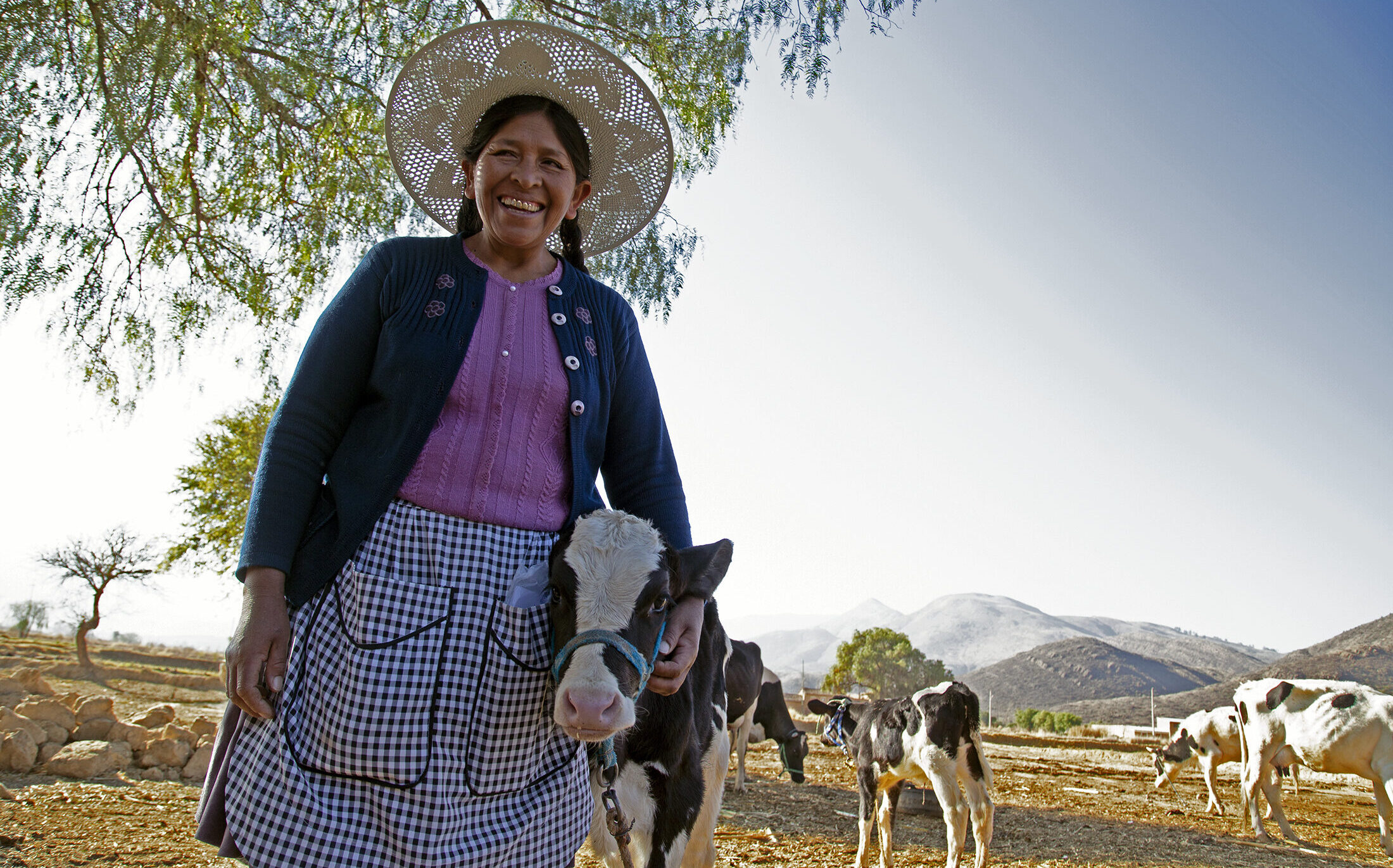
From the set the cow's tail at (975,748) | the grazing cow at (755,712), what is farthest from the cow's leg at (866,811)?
the grazing cow at (755,712)

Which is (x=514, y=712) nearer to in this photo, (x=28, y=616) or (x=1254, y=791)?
(x=1254, y=791)

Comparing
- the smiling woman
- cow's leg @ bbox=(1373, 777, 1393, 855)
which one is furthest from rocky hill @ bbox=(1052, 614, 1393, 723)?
the smiling woman

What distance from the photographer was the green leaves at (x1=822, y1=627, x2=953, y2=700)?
53.7 metres

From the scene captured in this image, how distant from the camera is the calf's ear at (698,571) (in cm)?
212

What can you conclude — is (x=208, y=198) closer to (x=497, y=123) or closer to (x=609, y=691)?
(x=497, y=123)

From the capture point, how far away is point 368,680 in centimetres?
155

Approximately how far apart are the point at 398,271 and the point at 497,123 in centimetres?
54

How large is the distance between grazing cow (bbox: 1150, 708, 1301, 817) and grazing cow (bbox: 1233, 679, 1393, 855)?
68 cm

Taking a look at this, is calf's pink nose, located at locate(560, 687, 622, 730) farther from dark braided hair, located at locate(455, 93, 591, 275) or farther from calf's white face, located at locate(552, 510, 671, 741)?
dark braided hair, located at locate(455, 93, 591, 275)

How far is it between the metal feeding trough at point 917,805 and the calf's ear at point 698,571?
366 inches

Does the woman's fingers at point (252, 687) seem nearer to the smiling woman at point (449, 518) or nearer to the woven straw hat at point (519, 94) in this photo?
the smiling woman at point (449, 518)

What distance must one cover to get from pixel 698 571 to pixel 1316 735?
12.2 meters

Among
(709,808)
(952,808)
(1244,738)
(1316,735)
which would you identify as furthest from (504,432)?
(1244,738)

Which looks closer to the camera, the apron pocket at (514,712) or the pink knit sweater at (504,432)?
the apron pocket at (514,712)
